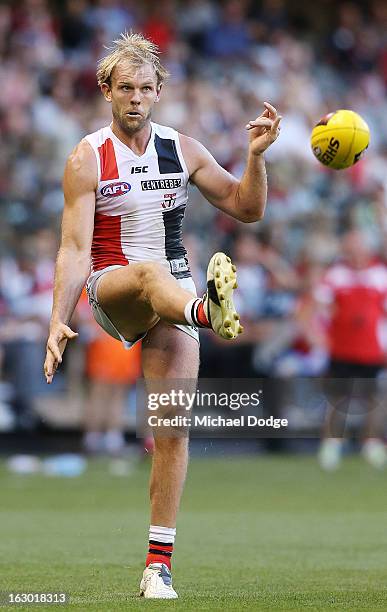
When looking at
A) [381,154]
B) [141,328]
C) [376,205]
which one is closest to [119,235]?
[141,328]

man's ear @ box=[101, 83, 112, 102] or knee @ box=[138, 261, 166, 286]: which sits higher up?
man's ear @ box=[101, 83, 112, 102]

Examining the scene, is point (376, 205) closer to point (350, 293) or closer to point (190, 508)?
point (350, 293)

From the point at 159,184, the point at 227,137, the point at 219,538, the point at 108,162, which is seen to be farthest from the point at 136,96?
the point at 227,137

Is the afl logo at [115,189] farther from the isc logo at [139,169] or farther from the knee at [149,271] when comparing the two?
the knee at [149,271]

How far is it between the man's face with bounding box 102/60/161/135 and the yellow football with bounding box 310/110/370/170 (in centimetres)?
134

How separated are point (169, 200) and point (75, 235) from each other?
0.67 m

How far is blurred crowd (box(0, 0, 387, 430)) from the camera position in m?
16.2

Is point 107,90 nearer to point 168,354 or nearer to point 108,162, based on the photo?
point 108,162

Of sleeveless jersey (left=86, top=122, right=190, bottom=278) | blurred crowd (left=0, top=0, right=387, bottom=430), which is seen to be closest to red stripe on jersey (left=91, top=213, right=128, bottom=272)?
sleeveless jersey (left=86, top=122, right=190, bottom=278)

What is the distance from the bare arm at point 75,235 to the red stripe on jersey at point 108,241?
0.25 m

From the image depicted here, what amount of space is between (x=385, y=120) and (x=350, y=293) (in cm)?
580

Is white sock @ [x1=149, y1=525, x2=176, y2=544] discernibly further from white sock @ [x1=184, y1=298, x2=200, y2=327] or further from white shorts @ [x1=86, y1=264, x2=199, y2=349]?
white sock @ [x1=184, y1=298, x2=200, y2=327]

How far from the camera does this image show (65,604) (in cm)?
621

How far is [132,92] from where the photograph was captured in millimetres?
6938
